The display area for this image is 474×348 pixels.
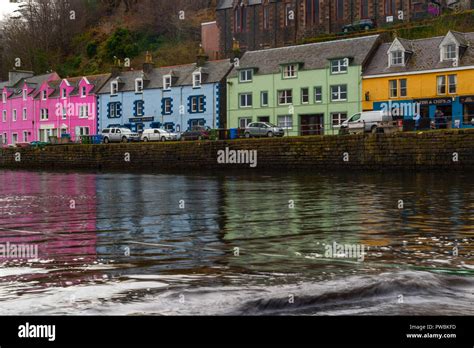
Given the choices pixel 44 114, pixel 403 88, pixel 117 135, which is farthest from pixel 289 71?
pixel 44 114

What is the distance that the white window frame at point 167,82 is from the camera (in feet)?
228

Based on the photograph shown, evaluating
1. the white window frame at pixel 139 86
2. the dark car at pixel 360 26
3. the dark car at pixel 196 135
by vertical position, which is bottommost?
the dark car at pixel 196 135

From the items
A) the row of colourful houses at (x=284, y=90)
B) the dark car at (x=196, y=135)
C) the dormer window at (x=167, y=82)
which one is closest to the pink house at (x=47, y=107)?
the row of colourful houses at (x=284, y=90)

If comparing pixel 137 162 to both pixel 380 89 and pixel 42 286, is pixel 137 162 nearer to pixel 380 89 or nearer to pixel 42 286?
pixel 380 89

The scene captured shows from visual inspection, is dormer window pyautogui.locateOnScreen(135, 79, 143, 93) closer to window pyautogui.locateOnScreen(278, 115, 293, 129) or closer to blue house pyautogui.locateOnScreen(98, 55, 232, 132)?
blue house pyautogui.locateOnScreen(98, 55, 232, 132)

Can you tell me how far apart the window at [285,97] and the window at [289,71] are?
4.01 ft

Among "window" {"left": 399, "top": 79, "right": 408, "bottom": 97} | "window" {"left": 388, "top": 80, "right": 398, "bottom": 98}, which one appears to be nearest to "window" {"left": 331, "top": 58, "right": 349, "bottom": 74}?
"window" {"left": 388, "top": 80, "right": 398, "bottom": 98}

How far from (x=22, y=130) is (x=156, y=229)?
7547 centimetres

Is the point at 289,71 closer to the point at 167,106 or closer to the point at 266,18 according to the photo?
the point at 167,106

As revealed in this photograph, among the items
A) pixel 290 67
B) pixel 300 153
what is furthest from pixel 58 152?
pixel 300 153

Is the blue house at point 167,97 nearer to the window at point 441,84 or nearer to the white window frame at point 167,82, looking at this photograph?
the white window frame at point 167,82

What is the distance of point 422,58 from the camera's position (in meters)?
55.7

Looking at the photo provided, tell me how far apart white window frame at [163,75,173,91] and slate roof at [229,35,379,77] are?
7.13 m

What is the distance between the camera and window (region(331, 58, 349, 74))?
5827cm
